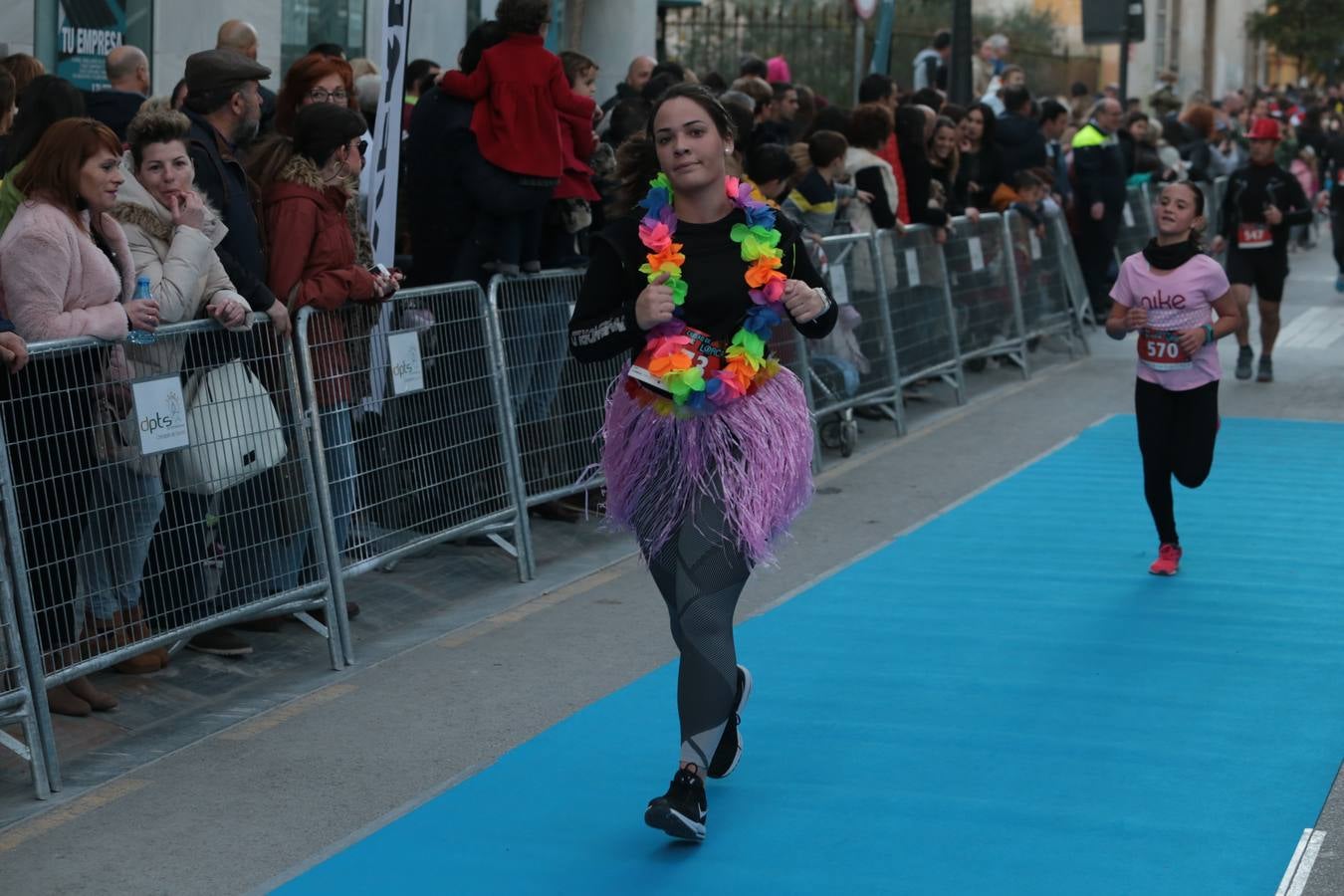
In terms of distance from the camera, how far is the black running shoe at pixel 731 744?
5.78 m

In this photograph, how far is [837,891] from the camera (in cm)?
494

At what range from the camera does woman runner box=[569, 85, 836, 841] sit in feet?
17.5

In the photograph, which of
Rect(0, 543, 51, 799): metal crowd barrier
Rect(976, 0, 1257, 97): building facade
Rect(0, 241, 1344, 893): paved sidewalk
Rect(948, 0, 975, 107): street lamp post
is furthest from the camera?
Rect(976, 0, 1257, 97): building facade

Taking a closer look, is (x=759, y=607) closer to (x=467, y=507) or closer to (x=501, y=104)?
(x=467, y=507)

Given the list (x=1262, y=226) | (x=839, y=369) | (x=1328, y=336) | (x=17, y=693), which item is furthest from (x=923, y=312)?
(x=17, y=693)

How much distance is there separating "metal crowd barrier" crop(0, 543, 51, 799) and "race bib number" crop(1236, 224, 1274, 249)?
1133 cm

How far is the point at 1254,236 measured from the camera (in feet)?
48.9

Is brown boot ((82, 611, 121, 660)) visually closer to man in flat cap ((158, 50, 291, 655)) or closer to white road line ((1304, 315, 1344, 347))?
man in flat cap ((158, 50, 291, 655))

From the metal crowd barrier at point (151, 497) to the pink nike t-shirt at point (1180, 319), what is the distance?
Result: 3757 millimetres

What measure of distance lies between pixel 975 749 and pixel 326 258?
312cm

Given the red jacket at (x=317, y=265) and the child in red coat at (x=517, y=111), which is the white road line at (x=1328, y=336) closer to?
the child in red coat at (x=517, y=111)

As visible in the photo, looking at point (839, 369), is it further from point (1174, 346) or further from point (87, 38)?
point (87, 38)

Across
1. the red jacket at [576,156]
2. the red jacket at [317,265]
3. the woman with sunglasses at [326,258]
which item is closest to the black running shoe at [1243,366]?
the red jacket at [576,156]

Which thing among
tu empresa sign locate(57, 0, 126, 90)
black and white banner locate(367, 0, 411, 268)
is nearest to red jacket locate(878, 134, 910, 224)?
tu empresa sign locate(57, 0, 126, 90)
